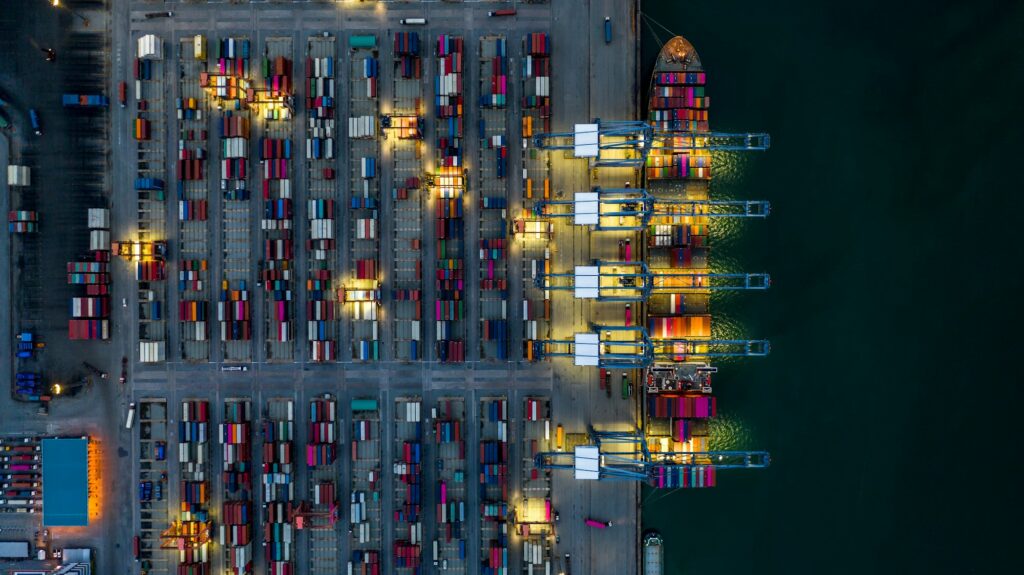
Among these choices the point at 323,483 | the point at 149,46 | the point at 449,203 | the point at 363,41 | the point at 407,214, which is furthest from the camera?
the point at 407,214

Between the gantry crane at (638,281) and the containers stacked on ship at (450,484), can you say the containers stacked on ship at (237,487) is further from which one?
the gantry crane at (638,281)

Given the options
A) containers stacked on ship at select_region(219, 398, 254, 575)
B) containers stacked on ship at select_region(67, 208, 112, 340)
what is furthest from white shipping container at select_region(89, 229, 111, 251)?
containers stacked on ship at select_region(219, 398, 254, 575)

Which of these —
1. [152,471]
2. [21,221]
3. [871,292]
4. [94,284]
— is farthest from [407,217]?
[871,292]

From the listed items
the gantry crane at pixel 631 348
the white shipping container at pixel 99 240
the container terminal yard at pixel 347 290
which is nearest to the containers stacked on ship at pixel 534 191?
the container terminal yard at pixel 347 290

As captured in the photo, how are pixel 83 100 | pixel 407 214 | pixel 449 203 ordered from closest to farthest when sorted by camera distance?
1. pixel 83 100
2. pixel 449 203
3. pixel 407 214

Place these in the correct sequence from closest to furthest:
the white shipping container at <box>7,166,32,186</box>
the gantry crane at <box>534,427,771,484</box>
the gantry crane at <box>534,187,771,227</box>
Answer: the gantry crane at <box>534,187,771,227</box>, the gantry crane at <box>534,427,771,484</box>, the white shipping container at <box>7,166,32,186</box>

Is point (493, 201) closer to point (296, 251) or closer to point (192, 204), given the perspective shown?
point (296, 251)

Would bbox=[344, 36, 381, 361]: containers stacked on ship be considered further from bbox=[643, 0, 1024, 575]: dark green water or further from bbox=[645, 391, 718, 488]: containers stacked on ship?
bbox=[643, 0, 1024, 575]: dark green water
